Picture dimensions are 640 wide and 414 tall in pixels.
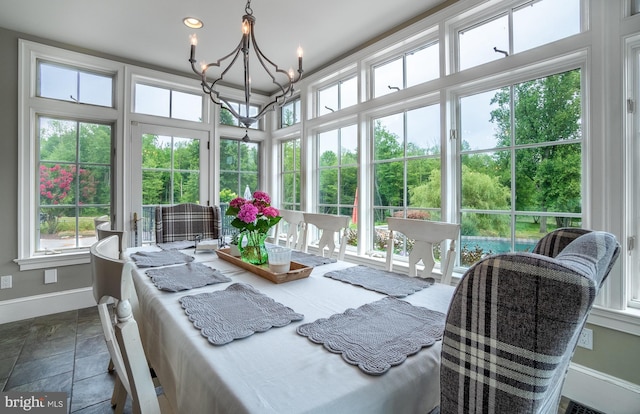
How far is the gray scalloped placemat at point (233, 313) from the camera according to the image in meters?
0.88

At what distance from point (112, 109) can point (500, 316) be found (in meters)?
3.92

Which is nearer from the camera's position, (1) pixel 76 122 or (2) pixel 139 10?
(2) pixel 139 10

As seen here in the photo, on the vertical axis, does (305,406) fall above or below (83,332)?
above

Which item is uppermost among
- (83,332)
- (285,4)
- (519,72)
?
(285,4)

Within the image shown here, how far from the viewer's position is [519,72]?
198 centimetres

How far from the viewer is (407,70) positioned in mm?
2686

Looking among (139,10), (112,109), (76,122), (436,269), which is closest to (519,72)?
(436,269)

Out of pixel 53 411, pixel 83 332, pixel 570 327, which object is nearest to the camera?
pixel 570 327

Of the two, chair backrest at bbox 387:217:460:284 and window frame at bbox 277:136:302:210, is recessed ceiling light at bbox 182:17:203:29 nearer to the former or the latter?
window frame at bbox 277:136:302:210

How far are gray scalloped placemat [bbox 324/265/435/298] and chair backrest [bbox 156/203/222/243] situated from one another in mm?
1615

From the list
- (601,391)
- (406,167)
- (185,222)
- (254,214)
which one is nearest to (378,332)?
(254,214)

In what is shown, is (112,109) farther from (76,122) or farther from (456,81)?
(456,81)

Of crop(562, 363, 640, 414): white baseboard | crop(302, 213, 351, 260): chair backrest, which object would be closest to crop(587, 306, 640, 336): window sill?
crop(562, 363, 640, 414): white baseboard

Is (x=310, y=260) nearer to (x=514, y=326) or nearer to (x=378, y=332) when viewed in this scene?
(x=378, y=332)
